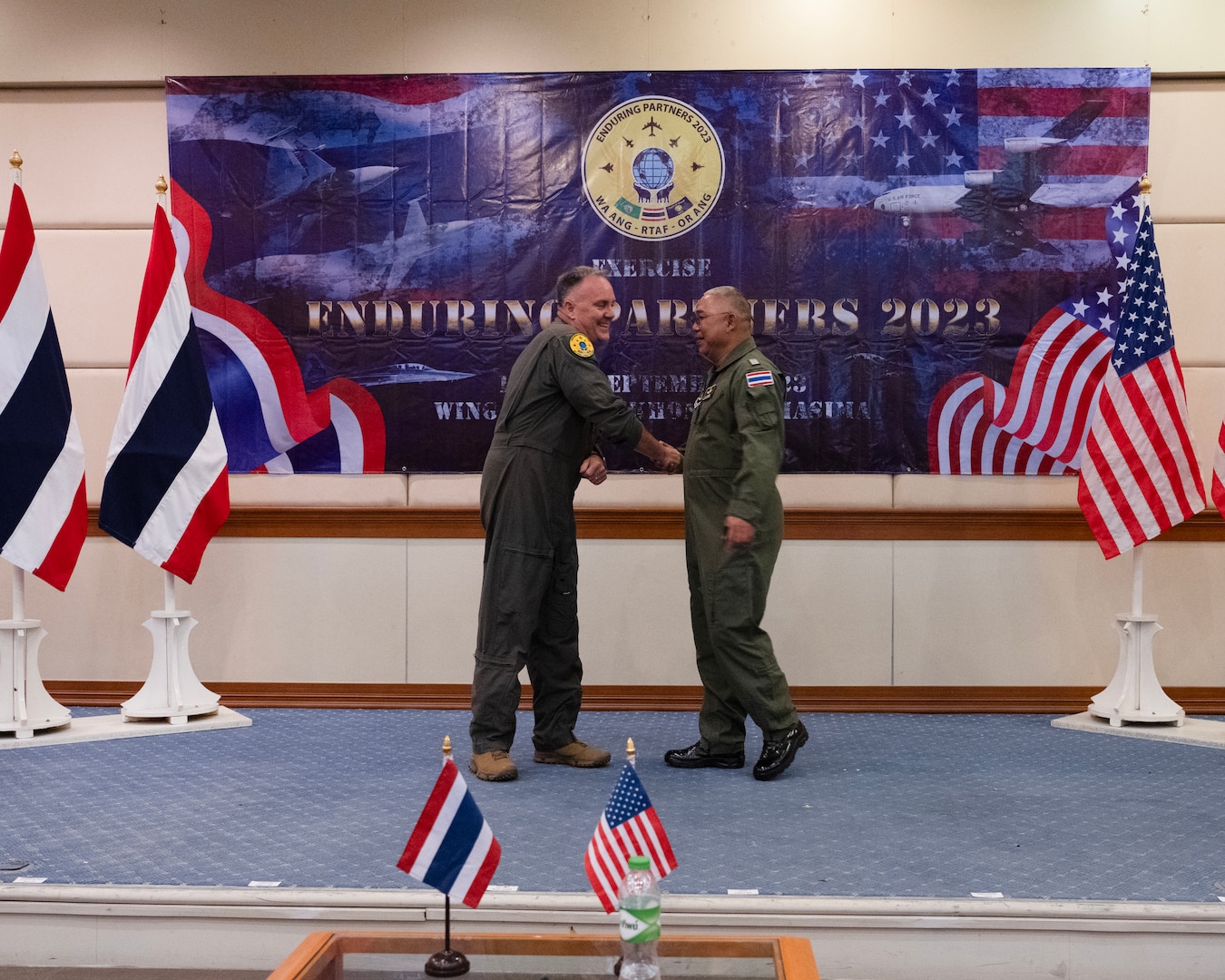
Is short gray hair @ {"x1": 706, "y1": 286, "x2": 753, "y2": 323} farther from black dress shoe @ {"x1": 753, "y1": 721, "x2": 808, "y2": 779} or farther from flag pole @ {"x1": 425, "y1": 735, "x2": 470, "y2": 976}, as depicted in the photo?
flag pole @ {"x1": 425, "y1": 735, "x2": 470, "y2": 976}

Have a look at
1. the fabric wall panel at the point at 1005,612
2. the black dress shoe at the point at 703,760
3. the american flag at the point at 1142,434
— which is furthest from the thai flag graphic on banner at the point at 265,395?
the american flag at the point at 1142,434

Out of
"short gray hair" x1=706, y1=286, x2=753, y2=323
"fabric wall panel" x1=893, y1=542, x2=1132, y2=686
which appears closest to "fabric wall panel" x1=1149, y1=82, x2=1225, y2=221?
"fabric wall panel" x1=893, y1=542, x2=1132, y2=686

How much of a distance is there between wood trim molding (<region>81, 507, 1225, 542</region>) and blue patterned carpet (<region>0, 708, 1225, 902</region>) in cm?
82

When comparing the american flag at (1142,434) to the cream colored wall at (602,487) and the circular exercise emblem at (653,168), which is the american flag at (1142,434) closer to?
the cream colored wall at (602,487)

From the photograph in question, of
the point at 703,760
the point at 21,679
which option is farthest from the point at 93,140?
the point at 703,760

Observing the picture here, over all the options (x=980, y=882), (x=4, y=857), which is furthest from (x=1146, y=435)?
(x=4, y=857)

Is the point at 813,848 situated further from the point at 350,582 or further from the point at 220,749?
the point at 350,582

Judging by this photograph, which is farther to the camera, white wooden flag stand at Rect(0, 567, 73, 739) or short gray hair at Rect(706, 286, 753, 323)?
white wooden flag stand at Rect(0, 567, 73, 739)

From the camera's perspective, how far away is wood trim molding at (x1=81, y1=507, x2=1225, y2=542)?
4.91 meters

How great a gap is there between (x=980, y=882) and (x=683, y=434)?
2.59 metres

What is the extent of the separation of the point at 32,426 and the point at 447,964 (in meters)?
3.25

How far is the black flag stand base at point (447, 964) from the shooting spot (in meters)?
1.89

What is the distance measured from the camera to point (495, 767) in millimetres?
3729

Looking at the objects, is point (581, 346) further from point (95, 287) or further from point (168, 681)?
point (95, 287)
